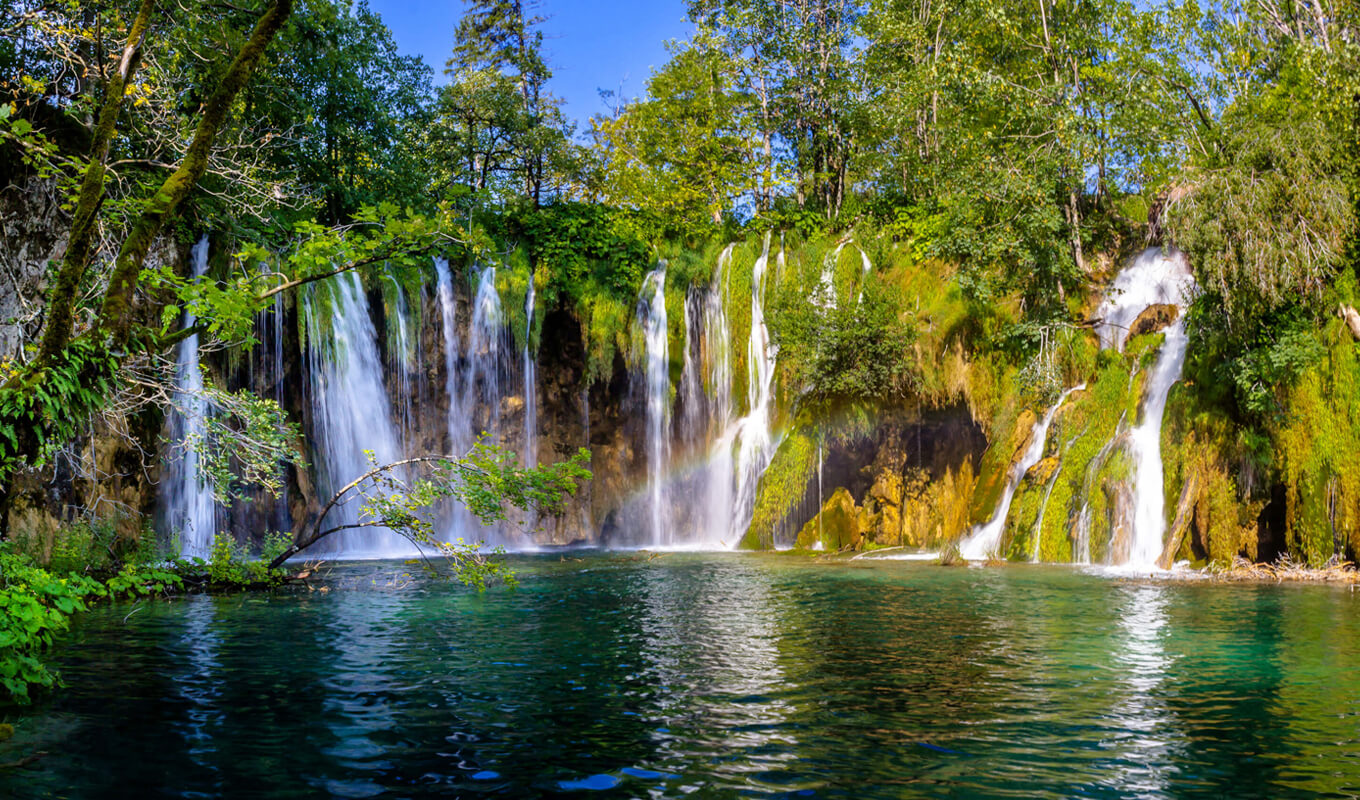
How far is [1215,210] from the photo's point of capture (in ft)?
53.8

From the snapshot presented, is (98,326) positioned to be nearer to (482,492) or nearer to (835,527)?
(482,492)

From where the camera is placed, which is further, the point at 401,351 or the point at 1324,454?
the point at 401,351

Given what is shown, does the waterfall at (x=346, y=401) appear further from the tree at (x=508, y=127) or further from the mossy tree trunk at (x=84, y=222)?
the mossy tree trunk at (x=84, y=222)

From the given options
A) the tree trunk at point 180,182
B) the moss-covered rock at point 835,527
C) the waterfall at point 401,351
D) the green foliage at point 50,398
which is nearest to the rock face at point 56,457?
the waterfall at point 401,351

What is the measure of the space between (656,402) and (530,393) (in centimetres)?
386

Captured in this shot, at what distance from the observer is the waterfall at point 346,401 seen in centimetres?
2425

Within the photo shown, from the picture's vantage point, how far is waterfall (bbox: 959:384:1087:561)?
67.6 feet

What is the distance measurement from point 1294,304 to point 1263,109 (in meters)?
5.46

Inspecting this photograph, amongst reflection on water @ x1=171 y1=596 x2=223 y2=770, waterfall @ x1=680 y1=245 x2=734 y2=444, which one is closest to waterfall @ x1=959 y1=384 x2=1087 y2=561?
waterfall @ x1=680 y1=245 x2=734 y2=444

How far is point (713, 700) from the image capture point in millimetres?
7359

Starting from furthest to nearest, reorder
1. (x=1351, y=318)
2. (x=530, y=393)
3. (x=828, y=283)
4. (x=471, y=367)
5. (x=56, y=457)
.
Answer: (x=530, y=393), (x=471, y=367), (x=828, y=283), (x=1351, y=318), (x=56, y=457)

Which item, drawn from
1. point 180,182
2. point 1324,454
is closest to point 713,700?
point 180,182

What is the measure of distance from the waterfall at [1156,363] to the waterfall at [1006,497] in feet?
7.40

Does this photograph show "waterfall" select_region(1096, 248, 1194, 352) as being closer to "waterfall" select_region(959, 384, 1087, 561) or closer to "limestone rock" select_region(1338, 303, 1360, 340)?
"waterfall" select_region(959, 384, 1087, 561)
